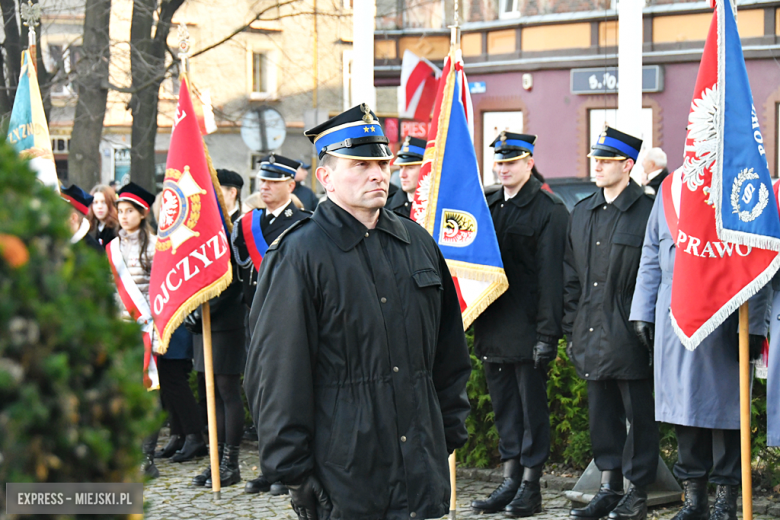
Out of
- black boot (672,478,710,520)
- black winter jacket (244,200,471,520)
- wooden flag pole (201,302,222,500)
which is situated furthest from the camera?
wooden flag pole (201,302,222,500)

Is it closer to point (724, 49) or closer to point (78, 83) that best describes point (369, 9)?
point (724, 49)

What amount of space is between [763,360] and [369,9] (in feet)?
13.7

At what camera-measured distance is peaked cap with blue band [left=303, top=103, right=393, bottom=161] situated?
3.91 m

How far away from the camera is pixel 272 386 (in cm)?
363

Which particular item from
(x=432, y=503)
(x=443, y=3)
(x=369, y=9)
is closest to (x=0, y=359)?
(x=432, y=503)

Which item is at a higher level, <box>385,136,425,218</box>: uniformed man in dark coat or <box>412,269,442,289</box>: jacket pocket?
<box>385,136,425,218</box>: uniformed man in dark coat

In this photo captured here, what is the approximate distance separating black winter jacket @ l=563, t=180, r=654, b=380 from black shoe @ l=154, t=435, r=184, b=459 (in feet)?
12.3

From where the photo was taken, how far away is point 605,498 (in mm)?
6160

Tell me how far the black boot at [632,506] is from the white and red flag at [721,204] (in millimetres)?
1082

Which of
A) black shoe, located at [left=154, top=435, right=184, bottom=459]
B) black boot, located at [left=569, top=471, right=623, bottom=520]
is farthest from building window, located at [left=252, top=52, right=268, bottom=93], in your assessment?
black boot, located at [left=569, top=471, right=623, bottom=520]

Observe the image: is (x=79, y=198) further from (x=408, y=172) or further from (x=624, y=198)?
(x=624, y=198)

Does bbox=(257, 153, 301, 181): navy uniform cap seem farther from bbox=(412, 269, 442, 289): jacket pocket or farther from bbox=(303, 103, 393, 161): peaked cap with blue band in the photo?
bbox=(412, 269, 442, 289): jacket pocket

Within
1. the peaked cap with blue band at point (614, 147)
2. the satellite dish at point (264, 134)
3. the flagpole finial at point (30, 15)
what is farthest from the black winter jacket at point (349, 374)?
the satellite dish at point (264, 134)

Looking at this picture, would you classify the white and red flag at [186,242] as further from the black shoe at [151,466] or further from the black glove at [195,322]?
the black shoe at [151,466]
